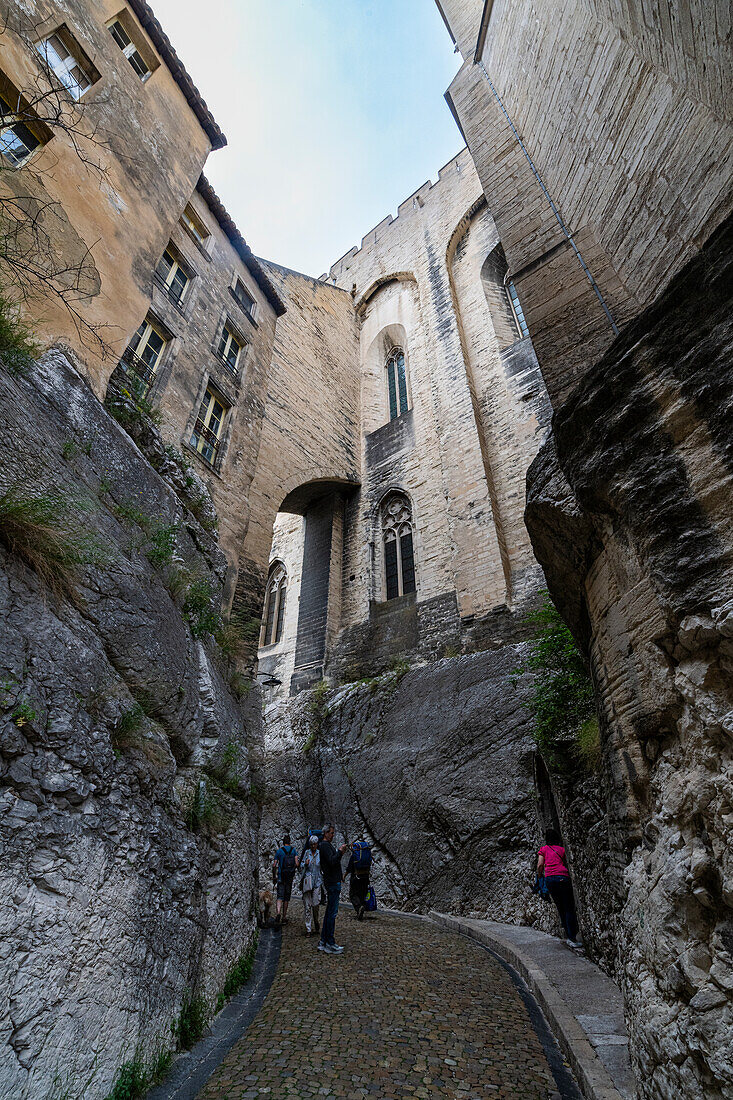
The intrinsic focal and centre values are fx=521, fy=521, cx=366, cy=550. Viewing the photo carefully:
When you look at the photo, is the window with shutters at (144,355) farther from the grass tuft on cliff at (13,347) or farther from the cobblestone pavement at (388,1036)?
the cobblestone pavement at (388,1036)

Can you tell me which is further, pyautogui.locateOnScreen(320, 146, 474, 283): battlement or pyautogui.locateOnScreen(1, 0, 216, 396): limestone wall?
pyautogui.locateOnScreen(320, 146, 474, 283): battlement

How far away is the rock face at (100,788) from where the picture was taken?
2520 millimetres

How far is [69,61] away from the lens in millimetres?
6867

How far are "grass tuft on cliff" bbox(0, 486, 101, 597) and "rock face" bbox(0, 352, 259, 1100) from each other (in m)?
0.05

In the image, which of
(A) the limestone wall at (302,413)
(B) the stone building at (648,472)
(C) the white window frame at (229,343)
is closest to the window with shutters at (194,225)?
(C) the white window frame at (229,343)

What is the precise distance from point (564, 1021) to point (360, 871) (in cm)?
448

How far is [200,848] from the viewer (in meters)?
4.20

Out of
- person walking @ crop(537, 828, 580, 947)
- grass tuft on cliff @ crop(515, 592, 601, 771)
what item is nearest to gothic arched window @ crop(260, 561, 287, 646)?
grass tuft on cliff @ crop(515, 592, 601, 771)

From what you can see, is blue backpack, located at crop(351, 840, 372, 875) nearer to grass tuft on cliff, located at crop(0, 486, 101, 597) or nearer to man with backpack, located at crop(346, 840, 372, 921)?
man with backpack, located at crop(346, 840, 372, 921)

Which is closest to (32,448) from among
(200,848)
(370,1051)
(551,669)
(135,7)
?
(200,848)

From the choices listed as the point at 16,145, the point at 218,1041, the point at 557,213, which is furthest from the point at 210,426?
the point at 218,1041

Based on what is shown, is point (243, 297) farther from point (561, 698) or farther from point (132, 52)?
point (561, 698)

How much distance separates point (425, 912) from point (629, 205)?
9.43 meters

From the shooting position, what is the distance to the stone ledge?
243cm
